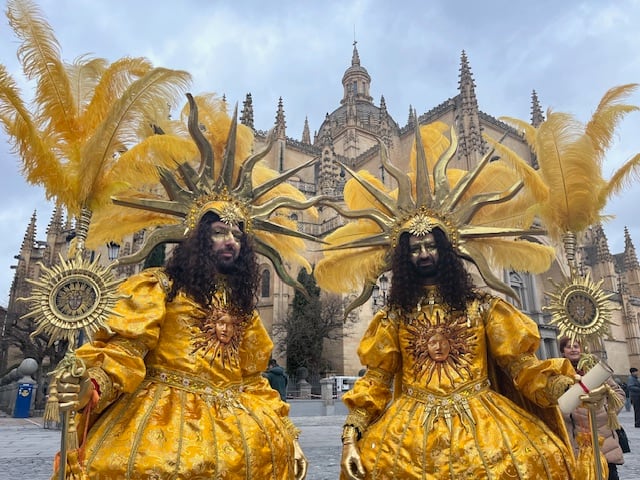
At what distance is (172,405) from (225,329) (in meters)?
0.66

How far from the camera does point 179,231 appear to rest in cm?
389

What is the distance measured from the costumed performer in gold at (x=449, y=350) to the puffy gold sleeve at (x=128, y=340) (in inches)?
57.7

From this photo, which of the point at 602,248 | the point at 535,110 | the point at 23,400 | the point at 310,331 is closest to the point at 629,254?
the point at 602,248

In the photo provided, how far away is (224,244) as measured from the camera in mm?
3643

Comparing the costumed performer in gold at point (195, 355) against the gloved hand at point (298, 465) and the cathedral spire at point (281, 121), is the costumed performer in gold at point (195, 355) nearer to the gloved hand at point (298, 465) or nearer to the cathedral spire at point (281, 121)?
the gloved hand at point (298, 465)

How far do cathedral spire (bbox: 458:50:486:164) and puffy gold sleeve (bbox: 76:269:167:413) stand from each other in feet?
86.6

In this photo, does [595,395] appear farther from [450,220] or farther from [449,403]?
[450,220]

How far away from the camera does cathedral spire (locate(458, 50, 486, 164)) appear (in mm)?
27969

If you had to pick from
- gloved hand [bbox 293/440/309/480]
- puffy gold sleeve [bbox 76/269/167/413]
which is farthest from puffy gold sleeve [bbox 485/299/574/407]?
puffy gold sleeve [bbox 76/269/167/413]

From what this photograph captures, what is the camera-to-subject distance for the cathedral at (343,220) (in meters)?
28.5

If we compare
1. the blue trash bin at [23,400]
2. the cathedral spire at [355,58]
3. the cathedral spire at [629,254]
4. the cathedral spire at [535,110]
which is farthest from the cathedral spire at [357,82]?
the blue trash bin at [23,400]

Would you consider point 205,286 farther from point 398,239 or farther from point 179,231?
point 398,239

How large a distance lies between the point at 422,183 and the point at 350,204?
111cm

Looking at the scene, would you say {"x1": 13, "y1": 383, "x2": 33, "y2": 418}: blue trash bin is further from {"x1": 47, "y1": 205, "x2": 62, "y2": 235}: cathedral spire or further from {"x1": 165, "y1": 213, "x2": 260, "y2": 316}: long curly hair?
{"x1": 47, "y1": 205, "x2": 62, "y2": 235}: cathedral spire
